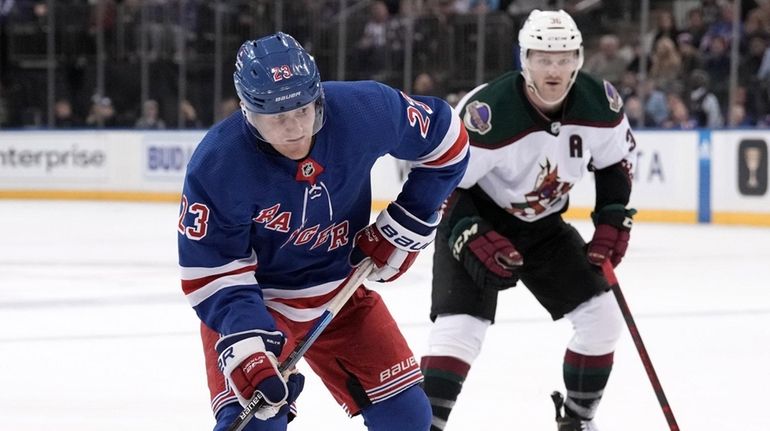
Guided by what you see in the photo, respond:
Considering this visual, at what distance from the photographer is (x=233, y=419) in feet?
8.25

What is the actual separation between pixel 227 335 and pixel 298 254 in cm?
28

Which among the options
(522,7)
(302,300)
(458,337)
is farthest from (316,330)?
(522,7)

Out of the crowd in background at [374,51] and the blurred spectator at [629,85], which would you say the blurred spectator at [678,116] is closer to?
the crowd in background at [374,51]

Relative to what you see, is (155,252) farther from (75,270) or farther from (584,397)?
(584,397)

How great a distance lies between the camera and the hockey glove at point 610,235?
3441 millimetres

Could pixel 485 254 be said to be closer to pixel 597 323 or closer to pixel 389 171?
pixel 597 323

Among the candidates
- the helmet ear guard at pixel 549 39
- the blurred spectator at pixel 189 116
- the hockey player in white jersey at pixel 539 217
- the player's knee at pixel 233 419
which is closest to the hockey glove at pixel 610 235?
the hockey player in white jersey at pixel 539 217

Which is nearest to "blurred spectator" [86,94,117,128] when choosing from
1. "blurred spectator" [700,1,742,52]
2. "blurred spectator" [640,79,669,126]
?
"blurred spectator" [640,79,669,126]

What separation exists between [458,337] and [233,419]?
91cm

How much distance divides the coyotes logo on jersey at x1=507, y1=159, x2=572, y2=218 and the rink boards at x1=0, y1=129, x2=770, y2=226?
6538 mm

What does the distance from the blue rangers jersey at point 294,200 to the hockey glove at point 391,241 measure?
0.03 meters

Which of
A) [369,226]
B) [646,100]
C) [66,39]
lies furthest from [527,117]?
[66,39]

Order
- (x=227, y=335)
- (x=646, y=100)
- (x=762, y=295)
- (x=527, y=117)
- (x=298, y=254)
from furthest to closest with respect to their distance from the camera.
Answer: (x=646, y=100), (x=762, y=295), (x=527, y=117), (x=298, y=254), (x=227, y=335)

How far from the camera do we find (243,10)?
12.6 meters
